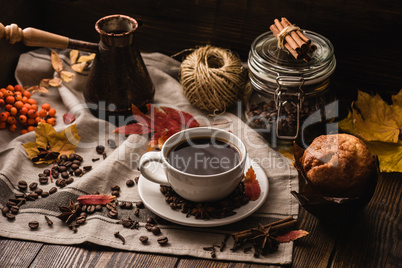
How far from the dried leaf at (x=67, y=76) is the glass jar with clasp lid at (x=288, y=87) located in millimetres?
680

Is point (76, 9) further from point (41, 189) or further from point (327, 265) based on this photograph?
point (327, 265)

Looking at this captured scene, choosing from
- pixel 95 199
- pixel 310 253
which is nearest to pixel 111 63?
pixel 95 199

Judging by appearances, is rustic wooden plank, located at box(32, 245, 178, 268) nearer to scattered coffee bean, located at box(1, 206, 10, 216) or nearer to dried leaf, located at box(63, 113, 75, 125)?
scattered coffee bean, located at box(1, 206, 10, 216)

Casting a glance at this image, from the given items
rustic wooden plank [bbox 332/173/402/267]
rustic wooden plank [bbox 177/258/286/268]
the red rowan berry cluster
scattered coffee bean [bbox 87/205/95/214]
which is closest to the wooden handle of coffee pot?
the red rowan berry cluster

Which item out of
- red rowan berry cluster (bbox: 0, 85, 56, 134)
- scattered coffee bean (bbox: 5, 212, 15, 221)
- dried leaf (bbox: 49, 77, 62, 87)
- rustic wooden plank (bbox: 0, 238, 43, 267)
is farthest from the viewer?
dried leaf (bbox: 49, 77, 62, 87)

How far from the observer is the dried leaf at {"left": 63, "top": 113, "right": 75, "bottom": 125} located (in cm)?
151

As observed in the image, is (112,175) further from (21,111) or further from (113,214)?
(21,111)

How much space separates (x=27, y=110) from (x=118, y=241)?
631 millimetres

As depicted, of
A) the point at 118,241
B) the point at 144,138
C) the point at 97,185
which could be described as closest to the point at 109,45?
the point at 144,138

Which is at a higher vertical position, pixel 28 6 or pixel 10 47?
Result: pixel 28 6

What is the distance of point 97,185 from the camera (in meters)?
1.27

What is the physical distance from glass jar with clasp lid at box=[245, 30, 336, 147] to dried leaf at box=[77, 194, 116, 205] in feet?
1.68

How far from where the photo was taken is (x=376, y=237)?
109cm

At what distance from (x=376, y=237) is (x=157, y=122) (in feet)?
2.47
